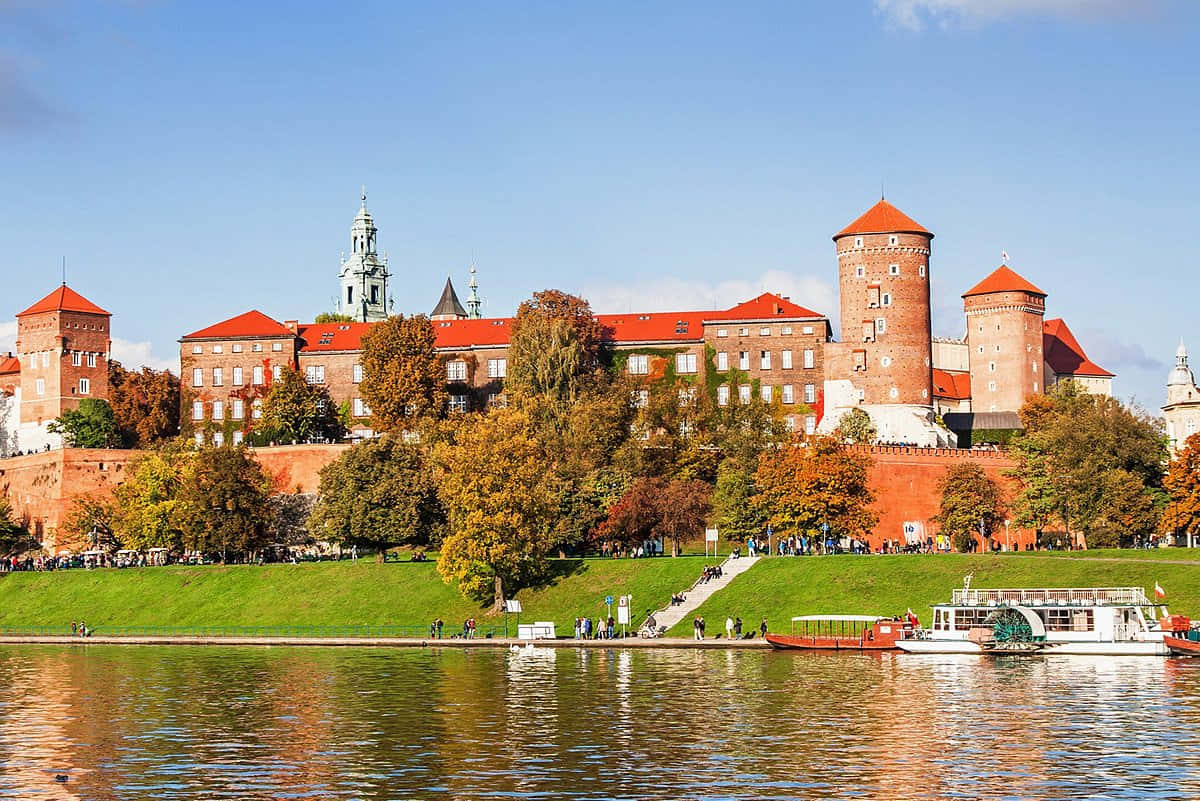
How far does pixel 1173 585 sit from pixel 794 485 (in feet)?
62.5

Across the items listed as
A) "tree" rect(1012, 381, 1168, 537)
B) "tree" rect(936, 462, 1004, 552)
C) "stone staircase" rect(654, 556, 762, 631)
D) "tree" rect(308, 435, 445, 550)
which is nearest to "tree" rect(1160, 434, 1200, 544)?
"tree" rect(1012, 381, 1168, 537)

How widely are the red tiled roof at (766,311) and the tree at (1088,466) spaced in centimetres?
2260

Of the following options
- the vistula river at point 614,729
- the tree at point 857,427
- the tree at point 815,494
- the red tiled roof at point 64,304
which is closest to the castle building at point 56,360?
the red tiled roof at point 64,304

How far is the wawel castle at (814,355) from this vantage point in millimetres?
93125

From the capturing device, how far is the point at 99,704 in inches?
1690

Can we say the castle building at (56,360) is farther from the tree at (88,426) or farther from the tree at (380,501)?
the tree at (380,501)

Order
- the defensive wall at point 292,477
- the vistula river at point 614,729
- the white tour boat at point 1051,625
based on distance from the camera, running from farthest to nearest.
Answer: the defensive wall at point 292,477
the white tour boat at point 1051,625
the vistula river at point 614,729

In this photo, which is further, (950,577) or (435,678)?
(950,577)

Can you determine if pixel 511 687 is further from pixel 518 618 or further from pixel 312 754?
pixel 518 618

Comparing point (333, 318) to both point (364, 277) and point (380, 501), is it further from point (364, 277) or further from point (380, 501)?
point (380, 501)

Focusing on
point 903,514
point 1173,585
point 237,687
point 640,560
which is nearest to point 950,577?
point 1173,585

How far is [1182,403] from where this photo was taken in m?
120

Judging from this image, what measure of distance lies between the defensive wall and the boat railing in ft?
79.2

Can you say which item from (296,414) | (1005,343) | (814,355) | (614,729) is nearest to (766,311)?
(814,355)
